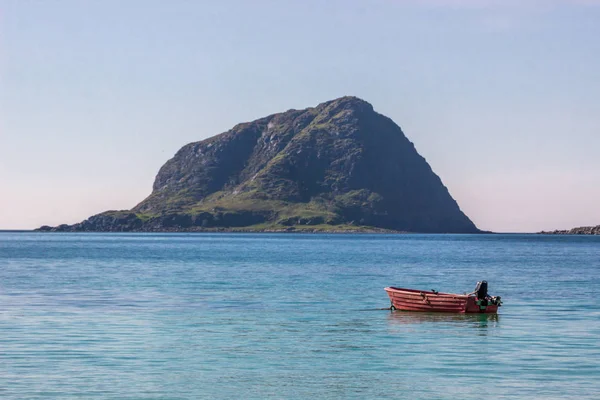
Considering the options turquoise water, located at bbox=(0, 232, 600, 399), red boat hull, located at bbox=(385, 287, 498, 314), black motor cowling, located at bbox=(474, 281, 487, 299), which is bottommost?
turquoise water, located at bbox=(0, 232, 600, 399)

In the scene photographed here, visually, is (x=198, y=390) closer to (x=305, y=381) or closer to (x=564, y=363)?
(x=305, y=381)

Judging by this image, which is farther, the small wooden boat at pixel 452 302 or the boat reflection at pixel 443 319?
the small wooden boat at pixel 452 302

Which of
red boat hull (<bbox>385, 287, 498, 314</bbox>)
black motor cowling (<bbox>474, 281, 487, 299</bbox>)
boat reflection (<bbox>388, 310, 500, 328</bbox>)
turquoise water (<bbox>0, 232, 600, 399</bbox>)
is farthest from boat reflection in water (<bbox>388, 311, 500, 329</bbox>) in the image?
black motor cowling (<bbox>474, 281, 487, 299</bbox>)

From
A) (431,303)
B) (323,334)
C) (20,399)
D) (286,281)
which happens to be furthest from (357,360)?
(286,281)

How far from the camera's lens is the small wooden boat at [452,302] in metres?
64.3

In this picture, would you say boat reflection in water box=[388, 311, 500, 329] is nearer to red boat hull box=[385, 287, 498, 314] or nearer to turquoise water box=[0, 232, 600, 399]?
turquoise water box=[0, 232, 600, 399]

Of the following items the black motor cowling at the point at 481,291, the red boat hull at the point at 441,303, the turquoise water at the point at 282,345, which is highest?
the black motor cowling at the point at 481,291

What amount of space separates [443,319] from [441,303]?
3.42 metres

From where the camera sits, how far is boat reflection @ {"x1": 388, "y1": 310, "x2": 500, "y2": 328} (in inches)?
2328

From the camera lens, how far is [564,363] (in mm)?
42125

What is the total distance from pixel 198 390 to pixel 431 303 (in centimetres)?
3272

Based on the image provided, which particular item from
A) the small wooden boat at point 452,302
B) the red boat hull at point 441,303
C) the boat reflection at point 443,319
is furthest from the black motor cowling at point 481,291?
the boat reflection at point 443,319

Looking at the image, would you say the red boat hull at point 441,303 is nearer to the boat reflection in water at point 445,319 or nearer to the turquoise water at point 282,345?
the boat reflection in water at point 445,319

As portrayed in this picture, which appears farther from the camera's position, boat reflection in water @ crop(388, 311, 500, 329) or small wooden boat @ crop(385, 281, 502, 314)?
small wooden boat @ crop(385, 281, 502, 314)
